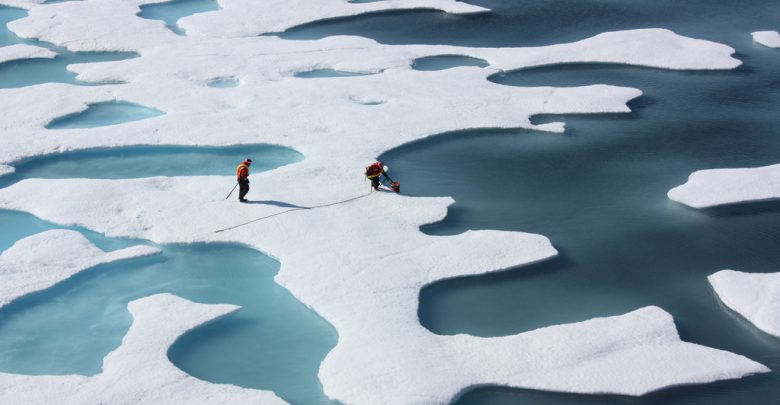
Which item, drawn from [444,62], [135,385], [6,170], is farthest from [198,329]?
[444,62]

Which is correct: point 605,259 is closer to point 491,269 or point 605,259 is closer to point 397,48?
point 491,269

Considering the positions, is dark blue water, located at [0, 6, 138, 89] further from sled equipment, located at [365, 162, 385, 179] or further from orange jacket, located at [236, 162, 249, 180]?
sled equipment, located at [365, 162, 385, 179]

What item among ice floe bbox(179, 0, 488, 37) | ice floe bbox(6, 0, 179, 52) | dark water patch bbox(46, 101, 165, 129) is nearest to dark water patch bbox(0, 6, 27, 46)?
ice floe bbox(6, 0, 179, 52)

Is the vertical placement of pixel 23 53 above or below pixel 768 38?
below

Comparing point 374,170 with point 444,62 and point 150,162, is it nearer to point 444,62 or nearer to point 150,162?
point 150,162

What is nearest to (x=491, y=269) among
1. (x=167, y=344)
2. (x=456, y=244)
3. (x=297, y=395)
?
(x=456, y=244)
